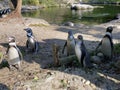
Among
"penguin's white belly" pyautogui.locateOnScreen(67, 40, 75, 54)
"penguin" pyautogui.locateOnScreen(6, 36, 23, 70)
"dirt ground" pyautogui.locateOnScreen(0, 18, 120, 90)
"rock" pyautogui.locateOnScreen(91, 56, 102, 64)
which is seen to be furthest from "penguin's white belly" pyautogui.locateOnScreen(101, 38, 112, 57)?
"penguin" pyautogui.locateOnScreen(6, 36, 23, 70)

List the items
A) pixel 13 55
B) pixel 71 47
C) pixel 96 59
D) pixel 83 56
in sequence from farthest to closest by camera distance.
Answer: pixel 71 47, pixel 96 59, pixel 13 55, pixel 83 56

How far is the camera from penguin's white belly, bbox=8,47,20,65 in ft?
31.8

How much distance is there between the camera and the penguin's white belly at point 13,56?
970 centimetres

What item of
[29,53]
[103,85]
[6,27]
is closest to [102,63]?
[103,85]

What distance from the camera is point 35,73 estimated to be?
30.3 ft

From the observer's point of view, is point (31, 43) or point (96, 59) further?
point (31, 43)

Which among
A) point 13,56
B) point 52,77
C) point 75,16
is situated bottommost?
point 75,16

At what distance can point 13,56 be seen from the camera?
382 inches

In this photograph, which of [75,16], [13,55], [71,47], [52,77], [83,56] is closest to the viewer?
[52,77]

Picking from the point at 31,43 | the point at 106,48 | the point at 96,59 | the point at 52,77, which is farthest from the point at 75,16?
the point at 52,77

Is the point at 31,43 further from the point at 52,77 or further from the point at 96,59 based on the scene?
the point at 52,77

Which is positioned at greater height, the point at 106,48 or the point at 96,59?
the point at 106,48

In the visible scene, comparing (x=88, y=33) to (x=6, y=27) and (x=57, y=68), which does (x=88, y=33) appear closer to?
(x=6, y=27)

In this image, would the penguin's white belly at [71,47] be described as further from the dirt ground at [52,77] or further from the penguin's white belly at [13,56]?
the penguin's white belly at [13,56]
